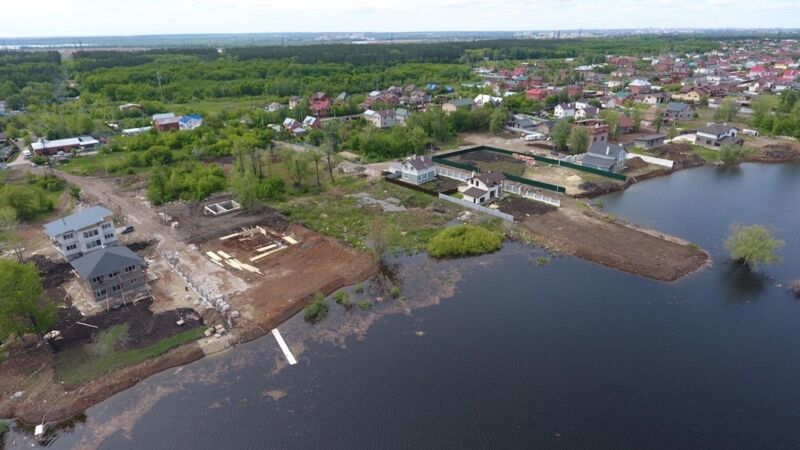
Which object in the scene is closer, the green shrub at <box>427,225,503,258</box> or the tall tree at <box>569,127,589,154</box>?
the green shrub at <box>427,225,503,258</box>

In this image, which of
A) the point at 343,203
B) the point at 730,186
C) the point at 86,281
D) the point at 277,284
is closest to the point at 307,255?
the point at 277,284

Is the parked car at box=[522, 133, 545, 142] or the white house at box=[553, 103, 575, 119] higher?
the white house at box=[553, 103, 575, 119]

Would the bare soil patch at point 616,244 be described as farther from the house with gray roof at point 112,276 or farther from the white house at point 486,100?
the white house at point 486,100

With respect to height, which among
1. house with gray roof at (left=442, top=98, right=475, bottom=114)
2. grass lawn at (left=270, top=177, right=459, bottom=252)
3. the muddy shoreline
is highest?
house with gray roof at (left=442, top=98, right=475, bottom=114)

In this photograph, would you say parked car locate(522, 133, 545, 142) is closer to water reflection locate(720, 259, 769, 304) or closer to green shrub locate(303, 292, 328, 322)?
water reflection locate(720, 259, 769, 304)

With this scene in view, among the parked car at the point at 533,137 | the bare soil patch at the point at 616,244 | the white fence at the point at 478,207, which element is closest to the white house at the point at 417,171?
the white fence at the point at 478,207

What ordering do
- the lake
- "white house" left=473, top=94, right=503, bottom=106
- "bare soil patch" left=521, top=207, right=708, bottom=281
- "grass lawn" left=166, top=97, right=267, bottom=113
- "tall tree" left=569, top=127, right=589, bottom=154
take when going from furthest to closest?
"grass lawn" left=166, top=97, right=267, bottom=113, "white house" left=473, top=94, right=503, bottom=106, "tall tree" left=569, top=127, right=589, bottom=154, "bare soil patch" left=521, top=207, right=708, bottom=281, the lake

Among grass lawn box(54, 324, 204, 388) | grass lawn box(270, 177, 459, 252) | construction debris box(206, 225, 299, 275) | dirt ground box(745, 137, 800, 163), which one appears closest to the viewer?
grass lawn box(54, 324, 204, 388)

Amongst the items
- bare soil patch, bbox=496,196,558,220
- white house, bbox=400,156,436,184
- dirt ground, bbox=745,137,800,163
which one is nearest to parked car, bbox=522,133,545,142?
white house, bbox=400,156,436,184
